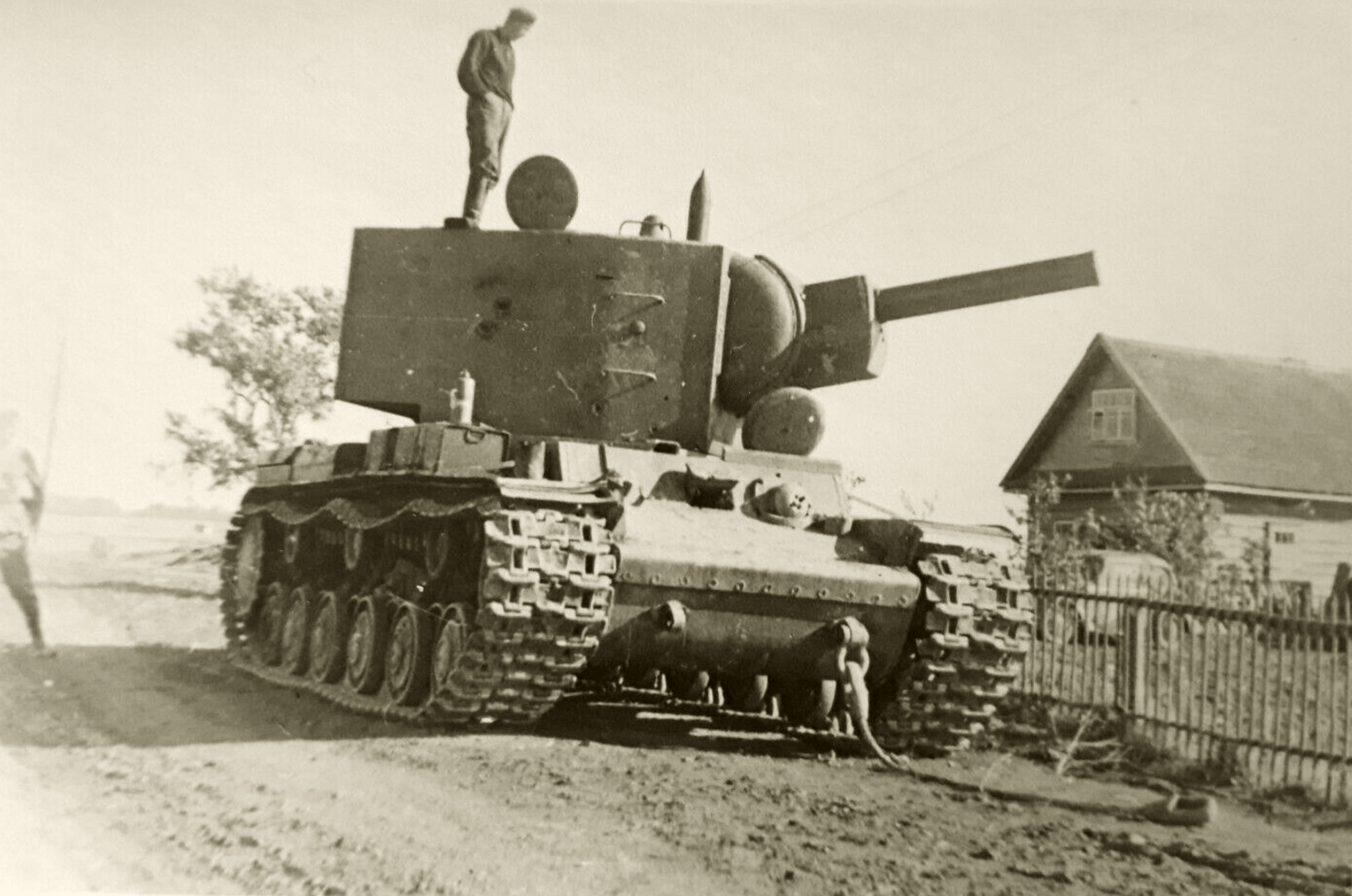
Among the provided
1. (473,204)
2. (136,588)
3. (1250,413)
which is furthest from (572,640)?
(1250,413)

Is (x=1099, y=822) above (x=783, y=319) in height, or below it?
below

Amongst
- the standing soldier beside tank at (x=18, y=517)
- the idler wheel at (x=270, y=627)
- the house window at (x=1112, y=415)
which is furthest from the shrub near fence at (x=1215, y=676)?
the house window at (x=1112, y=415)

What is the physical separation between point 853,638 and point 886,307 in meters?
2.68

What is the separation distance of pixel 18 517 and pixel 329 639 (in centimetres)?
232

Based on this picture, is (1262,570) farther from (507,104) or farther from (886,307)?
(507,104)

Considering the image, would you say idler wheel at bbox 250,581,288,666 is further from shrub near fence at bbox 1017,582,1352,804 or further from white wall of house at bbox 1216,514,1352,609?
white wall of house at bbox 1216,514,1352,609

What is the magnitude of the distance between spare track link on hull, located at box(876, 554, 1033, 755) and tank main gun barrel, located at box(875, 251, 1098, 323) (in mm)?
1758

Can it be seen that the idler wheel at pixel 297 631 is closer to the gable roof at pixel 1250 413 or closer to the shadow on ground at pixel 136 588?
the shadow on ground at pixel 136 588

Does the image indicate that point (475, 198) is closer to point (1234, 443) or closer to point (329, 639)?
point (329, 639)

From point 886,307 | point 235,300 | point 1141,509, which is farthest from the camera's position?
point 1141,509

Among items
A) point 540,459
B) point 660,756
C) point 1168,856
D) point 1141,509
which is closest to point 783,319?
point 540,459

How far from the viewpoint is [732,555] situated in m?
7.33

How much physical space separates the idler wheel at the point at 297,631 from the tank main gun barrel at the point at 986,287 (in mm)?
4842

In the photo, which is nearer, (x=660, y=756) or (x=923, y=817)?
(x=923, y=817)
